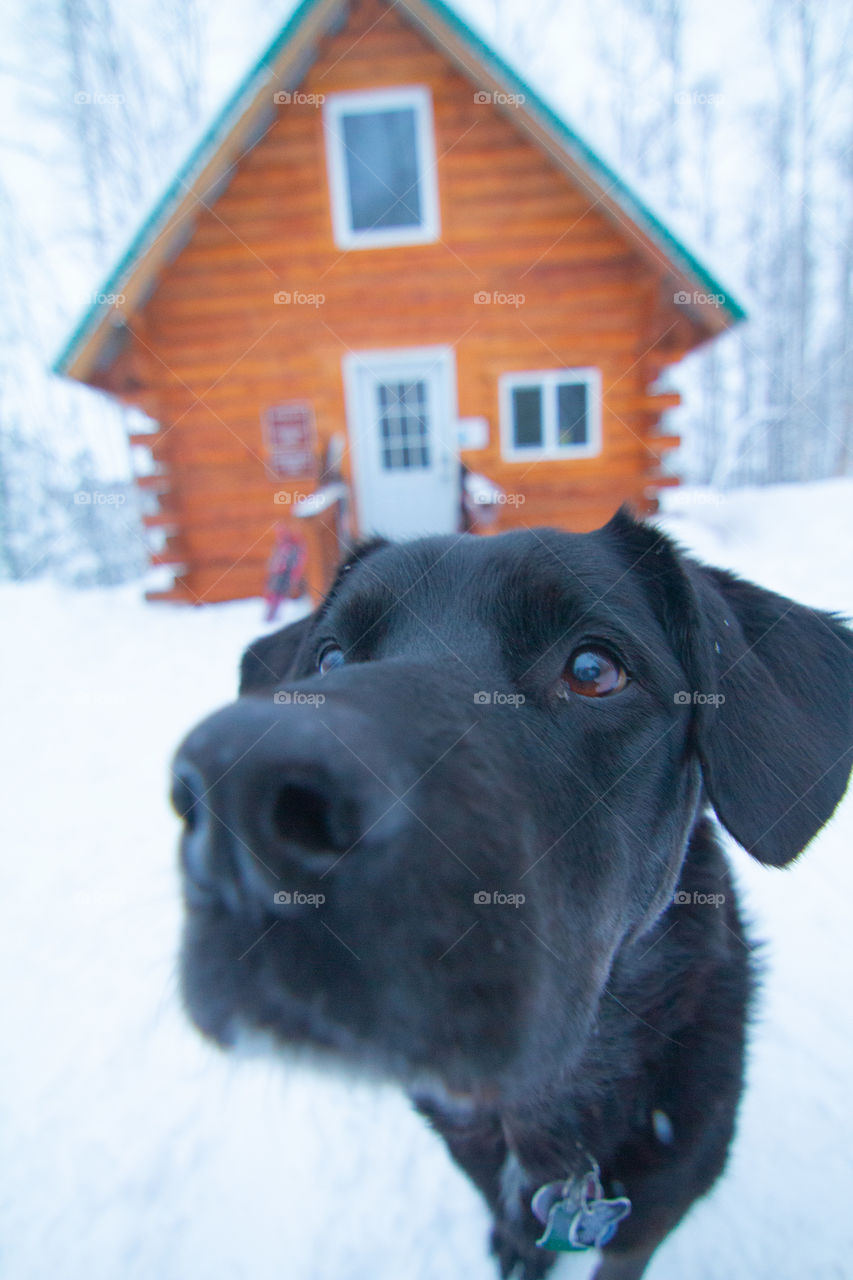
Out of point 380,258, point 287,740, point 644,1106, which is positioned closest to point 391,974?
point 287,740

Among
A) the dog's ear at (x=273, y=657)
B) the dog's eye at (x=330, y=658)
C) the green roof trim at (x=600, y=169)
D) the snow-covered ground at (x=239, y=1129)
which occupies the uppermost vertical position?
the green roof trim at (x=600, y=169)

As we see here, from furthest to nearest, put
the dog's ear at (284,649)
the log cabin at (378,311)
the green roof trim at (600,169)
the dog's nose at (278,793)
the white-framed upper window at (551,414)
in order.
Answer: the white-framed upper window at (551,414)
the log cabin at (378,311)
the green roof trim at (600,169)
the dog's ear at (284,649)
the dog's nose at (278,793)

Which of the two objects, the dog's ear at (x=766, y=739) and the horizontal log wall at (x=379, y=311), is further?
the horizontal log wall at (x=379, y=311)

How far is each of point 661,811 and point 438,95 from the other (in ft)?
31.6

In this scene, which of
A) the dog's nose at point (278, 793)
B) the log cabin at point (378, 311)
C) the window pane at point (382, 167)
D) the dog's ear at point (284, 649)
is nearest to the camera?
the dog's nose at point (278, 793)

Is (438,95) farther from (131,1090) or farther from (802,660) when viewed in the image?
(131,1090)

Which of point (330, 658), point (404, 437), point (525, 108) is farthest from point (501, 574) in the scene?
point (525, 108)

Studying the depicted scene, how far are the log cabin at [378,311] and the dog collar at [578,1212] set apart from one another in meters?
6.30

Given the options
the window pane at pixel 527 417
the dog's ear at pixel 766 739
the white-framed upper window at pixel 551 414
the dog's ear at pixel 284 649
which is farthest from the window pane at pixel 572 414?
the dog's ear at pixel 766 739

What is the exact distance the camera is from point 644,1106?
1.73m

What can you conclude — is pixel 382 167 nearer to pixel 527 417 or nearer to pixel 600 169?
pixel 600 169

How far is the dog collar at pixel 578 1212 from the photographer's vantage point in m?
1.63

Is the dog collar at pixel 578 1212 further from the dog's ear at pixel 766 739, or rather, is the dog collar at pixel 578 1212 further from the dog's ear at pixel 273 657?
the dog's ear at pixel 273 657

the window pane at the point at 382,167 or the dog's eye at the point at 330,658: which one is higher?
the window pane at the point at 382,167
